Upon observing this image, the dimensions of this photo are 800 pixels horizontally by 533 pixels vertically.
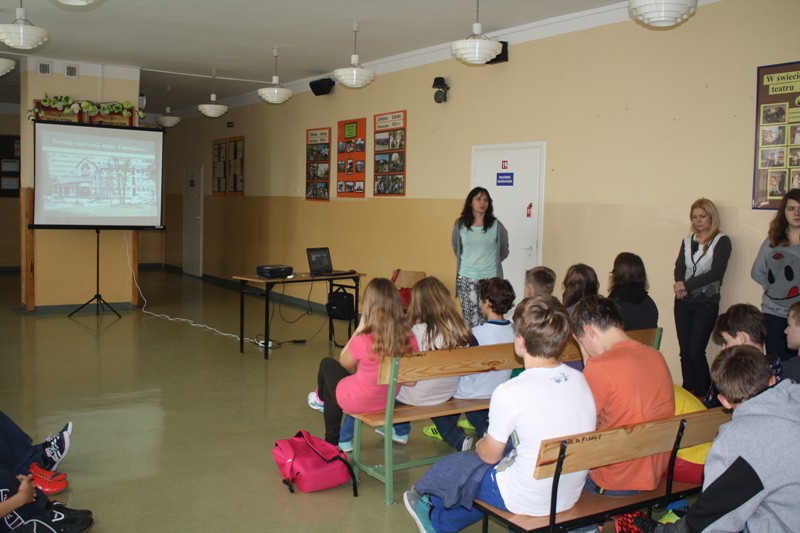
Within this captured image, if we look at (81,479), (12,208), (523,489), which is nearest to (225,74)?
(12,208)

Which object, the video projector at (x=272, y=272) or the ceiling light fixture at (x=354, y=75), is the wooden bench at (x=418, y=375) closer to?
the video projector at (x=272, y=272)

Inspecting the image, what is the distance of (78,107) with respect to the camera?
30.2ft

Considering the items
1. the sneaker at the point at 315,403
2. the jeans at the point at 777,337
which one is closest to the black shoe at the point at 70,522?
the sneaker at the point at 315,403

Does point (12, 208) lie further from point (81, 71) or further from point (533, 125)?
point (533, 125)

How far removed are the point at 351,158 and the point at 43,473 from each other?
247 inches

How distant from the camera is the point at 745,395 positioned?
7.96 ft

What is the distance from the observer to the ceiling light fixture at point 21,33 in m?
5.73

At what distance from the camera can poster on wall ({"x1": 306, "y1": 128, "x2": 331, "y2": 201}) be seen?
391 inches

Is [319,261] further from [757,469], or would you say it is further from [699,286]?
[757,469]

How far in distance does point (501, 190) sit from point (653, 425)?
476cm

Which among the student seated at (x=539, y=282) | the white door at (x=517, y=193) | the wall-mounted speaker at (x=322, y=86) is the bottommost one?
the student seated at (x=539, y=282)

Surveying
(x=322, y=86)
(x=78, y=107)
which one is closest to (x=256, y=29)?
(x=322, y=86)

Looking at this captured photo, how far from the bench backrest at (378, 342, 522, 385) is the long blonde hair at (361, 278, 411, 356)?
0.43 feet

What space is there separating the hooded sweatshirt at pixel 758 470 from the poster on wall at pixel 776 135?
3.24m
